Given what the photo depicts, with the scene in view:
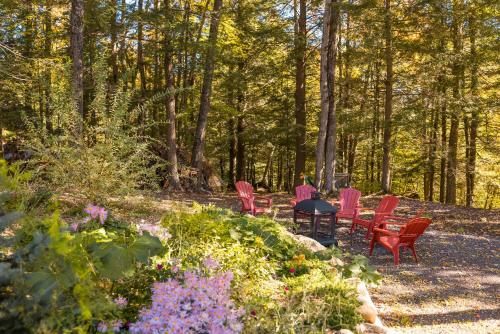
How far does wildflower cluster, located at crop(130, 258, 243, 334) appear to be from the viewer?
1598 mm

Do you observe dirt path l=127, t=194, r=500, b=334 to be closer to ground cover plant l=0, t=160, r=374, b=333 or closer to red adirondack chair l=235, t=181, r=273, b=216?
ground cover plant l=0, t=160, r=374, b=333

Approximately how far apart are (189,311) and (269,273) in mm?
1403

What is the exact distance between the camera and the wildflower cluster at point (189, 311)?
1598 millimetres

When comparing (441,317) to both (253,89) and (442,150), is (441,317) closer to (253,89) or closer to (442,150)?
(442,150)

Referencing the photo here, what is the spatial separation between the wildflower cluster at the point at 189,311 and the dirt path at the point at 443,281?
2237 mm

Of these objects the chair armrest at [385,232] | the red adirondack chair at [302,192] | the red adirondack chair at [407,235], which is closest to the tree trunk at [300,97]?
the red adirondack chair at [302,192]

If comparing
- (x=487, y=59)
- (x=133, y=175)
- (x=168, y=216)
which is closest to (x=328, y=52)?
(x=487, y=59)

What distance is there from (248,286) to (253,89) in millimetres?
13570

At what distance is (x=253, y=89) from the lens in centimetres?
1545

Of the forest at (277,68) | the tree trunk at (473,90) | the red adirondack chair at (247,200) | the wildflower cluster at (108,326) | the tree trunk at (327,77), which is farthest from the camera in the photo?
the tree trunk at (473,90)

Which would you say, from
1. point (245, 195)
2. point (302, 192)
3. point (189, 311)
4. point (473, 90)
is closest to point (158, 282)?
point (189, 311)

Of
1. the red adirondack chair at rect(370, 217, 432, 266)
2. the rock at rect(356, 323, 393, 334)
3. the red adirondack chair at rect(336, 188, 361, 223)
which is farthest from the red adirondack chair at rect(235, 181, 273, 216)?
the rock at rect(356, 323, 393, 334)

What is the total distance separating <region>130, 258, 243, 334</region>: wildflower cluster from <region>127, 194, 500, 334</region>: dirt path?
224cm

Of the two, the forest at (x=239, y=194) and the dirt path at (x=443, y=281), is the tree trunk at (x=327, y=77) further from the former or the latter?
the dirt path at (x=443, y=281)
